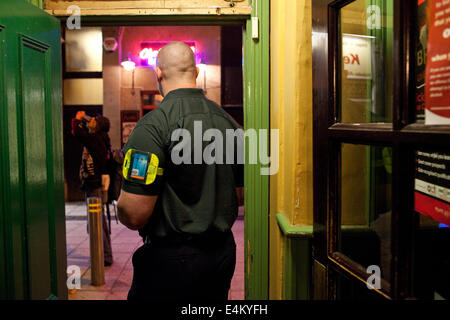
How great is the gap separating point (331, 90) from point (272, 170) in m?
1.24

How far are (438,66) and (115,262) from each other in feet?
15.3

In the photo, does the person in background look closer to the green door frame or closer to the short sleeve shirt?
the green door frame

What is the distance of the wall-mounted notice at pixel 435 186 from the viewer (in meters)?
1.51

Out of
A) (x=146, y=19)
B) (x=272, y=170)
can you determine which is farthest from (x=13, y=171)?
(x=272, y=170)

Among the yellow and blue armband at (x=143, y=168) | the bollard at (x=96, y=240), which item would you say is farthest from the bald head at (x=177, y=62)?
the bollard at (x=96, y=240)

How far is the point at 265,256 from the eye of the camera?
2811 mm

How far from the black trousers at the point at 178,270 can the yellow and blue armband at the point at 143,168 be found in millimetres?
344

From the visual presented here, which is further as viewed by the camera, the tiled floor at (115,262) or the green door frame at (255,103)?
the tiled floor at (115,262)

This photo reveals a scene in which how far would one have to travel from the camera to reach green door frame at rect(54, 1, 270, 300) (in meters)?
2.70

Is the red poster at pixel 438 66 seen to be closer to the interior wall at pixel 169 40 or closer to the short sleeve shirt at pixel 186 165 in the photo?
the short sleeve shirt at pixel 186 165

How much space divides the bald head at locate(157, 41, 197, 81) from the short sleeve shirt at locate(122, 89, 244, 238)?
3.3 inches

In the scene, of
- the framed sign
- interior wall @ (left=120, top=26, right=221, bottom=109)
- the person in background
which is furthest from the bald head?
the framed sign

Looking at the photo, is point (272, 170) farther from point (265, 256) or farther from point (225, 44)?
point (225, 44)

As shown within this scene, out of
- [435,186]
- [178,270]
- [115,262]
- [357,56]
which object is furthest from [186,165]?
[115,262]
